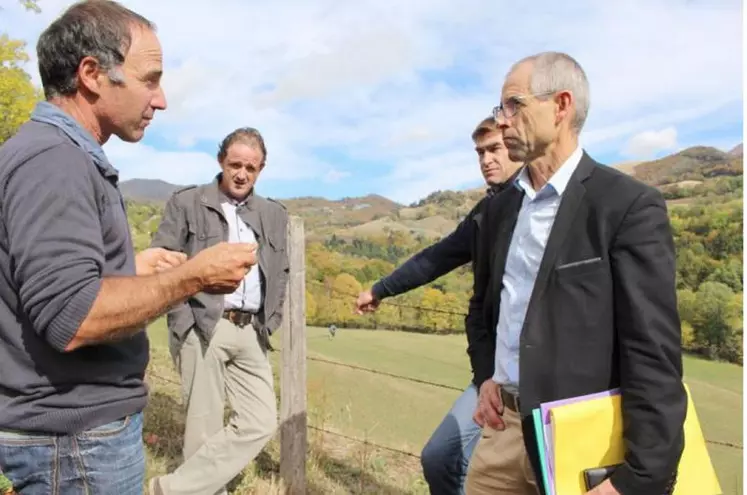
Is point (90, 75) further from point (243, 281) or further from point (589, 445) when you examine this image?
point (243, 281)

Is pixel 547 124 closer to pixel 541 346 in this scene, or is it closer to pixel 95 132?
pixel 541 346

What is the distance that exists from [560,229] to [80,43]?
1.31 m

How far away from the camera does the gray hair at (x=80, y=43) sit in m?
1.50

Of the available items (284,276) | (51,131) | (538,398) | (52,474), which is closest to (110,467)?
(52,474)

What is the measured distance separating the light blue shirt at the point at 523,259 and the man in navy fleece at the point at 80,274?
85 centimetres

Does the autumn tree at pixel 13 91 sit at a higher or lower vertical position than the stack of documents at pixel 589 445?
higher

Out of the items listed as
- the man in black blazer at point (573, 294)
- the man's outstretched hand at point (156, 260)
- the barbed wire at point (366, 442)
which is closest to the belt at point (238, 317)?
the barbed wire at point (366, 442)

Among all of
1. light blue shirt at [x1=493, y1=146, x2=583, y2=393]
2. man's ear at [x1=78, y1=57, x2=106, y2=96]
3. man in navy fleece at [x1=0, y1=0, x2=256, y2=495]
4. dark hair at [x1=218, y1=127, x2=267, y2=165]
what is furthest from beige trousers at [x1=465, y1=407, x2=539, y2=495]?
Result: dark hair at [x1=218, y1=127, x2=267, y2=165]

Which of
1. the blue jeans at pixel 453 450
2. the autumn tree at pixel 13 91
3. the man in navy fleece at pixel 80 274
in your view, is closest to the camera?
the man in navy fleece at pixel 80 274

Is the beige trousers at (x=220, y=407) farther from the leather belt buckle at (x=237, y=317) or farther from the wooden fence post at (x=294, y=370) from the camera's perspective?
the wooden fence post at (x=294, y=370)

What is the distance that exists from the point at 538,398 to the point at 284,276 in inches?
91.3

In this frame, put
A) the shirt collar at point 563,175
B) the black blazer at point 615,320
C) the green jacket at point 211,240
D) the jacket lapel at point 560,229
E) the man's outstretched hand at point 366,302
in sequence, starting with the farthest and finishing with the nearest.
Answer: the green jacket at point 211,240 < the man's outstretched hand at point 366,302 < the shirt collar at point 563,175 < the jacket lapel at point 560,229 < the black blazer at point 615,320

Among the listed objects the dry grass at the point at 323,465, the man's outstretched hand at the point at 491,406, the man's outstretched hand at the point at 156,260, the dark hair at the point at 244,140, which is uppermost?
the dark hair at the point at 244,140

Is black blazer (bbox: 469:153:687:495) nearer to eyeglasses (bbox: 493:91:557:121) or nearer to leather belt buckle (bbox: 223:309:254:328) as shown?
eyeglasses (bbox: 493:91:557:121)
